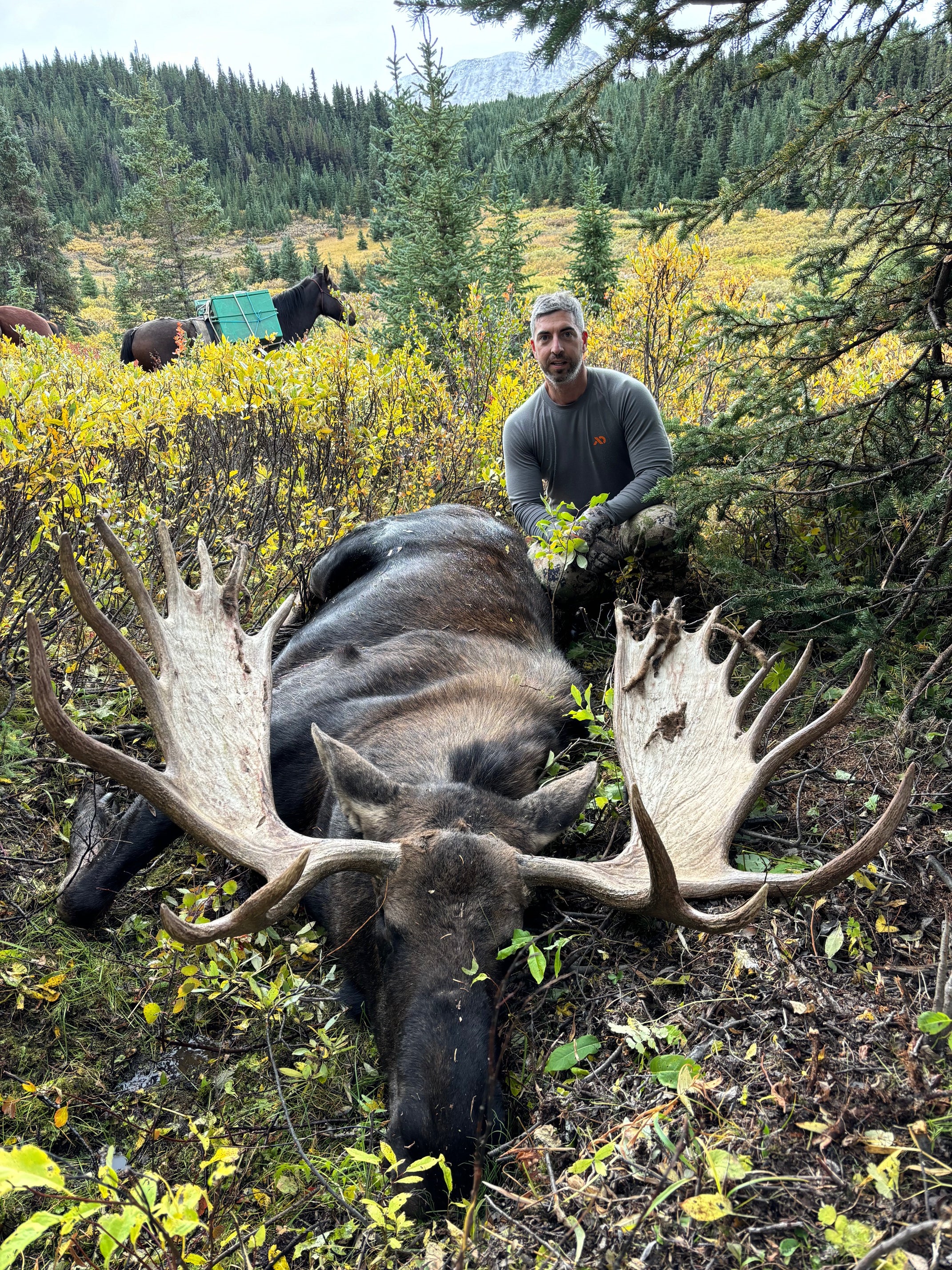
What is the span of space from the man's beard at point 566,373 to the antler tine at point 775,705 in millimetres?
3281

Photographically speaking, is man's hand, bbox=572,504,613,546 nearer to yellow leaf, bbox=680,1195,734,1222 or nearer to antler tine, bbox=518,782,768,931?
antler tine, bbox=518,782,768,931

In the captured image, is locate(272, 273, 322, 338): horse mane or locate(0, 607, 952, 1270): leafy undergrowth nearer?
locate(0, 607, 952, 1270): leafy undergrowth

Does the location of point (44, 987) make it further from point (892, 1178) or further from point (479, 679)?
point (892, 1178)

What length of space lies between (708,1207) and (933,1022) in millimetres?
725

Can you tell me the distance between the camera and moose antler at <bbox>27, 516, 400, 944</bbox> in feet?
7.29

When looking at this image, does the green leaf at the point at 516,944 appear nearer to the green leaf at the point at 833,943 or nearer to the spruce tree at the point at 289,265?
the green leaf at the point at 833,943

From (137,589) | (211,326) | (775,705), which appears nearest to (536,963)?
(775,705)

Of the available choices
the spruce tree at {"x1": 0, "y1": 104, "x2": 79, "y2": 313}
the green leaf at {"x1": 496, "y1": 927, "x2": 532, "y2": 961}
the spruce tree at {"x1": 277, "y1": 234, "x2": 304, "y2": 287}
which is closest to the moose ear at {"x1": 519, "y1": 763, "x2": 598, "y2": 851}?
the green leaf at {"x1": 496, "y1": 927, "x2": 532, "y2": 961}

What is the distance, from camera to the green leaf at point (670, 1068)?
2.04m

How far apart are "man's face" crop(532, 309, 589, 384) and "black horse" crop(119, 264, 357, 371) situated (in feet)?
28.3

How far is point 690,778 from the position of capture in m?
3.01

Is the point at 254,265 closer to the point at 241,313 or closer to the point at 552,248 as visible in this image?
the point at 552,248

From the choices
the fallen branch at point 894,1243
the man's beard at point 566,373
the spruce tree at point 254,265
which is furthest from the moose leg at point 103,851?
the spruce tree at point 254,265

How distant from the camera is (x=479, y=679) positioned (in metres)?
3.80
